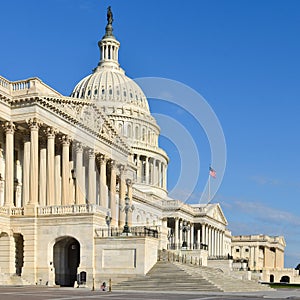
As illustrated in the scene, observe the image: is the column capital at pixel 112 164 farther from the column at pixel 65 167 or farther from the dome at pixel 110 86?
the dome at pixel 110 86

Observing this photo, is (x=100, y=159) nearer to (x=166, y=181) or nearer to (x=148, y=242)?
(x=148, y=242)

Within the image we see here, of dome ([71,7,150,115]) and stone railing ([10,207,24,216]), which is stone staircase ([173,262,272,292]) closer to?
stone railing ([10,207,24,216])

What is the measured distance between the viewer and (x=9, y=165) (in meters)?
65.3

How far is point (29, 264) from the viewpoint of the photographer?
206 ft

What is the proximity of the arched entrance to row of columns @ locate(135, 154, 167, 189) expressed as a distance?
8830 cm

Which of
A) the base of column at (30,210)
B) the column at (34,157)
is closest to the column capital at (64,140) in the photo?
the column at (34,157)

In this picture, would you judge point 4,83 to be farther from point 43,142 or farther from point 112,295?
point 112,295

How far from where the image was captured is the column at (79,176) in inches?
2936

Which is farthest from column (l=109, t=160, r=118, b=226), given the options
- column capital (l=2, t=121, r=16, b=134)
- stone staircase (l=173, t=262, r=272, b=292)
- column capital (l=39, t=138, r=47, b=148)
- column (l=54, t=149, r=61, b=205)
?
stone staircase (l=173, t=262, r=272, b=292)

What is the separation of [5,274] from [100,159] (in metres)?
24.6

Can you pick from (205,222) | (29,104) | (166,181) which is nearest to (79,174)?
(29,104)

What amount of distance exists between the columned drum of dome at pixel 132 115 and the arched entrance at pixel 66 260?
87.5 metres

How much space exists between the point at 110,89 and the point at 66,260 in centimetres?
9926

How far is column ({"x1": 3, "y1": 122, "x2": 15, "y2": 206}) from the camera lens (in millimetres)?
65125
